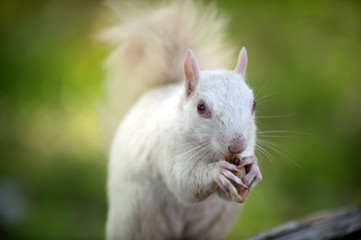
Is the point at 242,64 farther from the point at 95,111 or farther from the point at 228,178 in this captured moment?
the point at 95,111

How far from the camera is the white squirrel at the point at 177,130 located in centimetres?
154

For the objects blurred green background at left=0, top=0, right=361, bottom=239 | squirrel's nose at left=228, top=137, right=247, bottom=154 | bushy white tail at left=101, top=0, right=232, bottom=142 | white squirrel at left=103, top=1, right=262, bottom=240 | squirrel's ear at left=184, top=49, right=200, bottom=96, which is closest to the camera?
squirrel's nose at left=228, top=137, right=247, bottom=154

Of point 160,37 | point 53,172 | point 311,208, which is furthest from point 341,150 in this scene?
point 53,172

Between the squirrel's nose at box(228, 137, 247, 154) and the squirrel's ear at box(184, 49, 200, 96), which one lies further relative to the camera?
the squirrel's ear at box(184, 49, 200, 96)

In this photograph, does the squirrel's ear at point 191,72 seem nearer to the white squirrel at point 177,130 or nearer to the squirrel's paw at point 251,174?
the white squirrel at point 177,130

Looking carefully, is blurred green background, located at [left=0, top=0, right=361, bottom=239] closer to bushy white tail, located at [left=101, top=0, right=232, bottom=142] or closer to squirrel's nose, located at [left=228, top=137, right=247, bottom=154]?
bushy white tail, located at [left=101, top=0, right=232, bottom=142]

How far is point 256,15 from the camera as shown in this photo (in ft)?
16.0

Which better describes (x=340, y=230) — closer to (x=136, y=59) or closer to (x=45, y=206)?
(x=136, y=59)

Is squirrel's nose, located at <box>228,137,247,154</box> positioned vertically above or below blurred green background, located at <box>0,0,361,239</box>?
below

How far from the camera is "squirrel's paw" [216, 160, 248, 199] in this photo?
145cm

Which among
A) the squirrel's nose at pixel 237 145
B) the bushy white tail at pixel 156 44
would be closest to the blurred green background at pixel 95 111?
the bushy white tail at pixel 156 44

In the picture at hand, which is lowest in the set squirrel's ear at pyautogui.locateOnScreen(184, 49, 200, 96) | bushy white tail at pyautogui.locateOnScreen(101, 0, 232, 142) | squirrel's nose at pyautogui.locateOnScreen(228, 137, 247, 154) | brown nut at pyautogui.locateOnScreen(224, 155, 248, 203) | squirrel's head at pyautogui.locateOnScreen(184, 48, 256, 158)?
brown nut at pyautogui.locateOnScreen(224, 155, 248, 203)

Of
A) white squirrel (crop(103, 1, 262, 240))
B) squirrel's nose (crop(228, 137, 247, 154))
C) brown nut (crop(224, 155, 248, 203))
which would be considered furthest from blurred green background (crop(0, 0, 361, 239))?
squirrel's nose (crop(228, 137, 247, 154))

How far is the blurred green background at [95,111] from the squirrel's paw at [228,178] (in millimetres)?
1608
